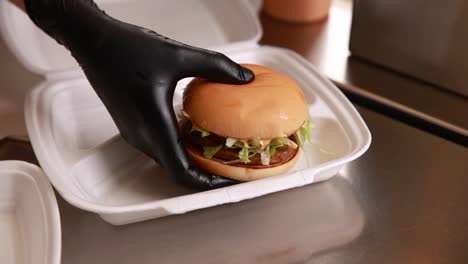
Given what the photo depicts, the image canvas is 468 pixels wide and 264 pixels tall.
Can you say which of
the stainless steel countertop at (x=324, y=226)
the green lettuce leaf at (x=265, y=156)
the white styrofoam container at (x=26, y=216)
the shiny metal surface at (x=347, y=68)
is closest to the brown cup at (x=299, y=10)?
the shiny metal surface at (x=347, y=68)

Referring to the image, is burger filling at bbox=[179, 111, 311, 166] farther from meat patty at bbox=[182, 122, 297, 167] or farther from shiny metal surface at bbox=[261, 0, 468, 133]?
shiny metal surface at bbox=[261, 0, 468, 133]

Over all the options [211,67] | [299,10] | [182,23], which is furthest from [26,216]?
[299,10]

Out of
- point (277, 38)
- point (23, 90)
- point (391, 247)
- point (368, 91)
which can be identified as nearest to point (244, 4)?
point (277, 38)

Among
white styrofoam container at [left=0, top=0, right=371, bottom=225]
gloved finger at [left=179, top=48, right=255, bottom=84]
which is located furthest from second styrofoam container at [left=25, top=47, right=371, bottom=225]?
gloved finger at [left=179, top=48, right=255, bottom=84]

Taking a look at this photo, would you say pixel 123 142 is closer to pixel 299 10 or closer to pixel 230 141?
pixel 230 141

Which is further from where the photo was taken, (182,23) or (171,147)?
(182,23)

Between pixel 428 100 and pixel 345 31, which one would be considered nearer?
pixel 428 100

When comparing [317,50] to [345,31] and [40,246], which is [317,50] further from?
[40,246]
